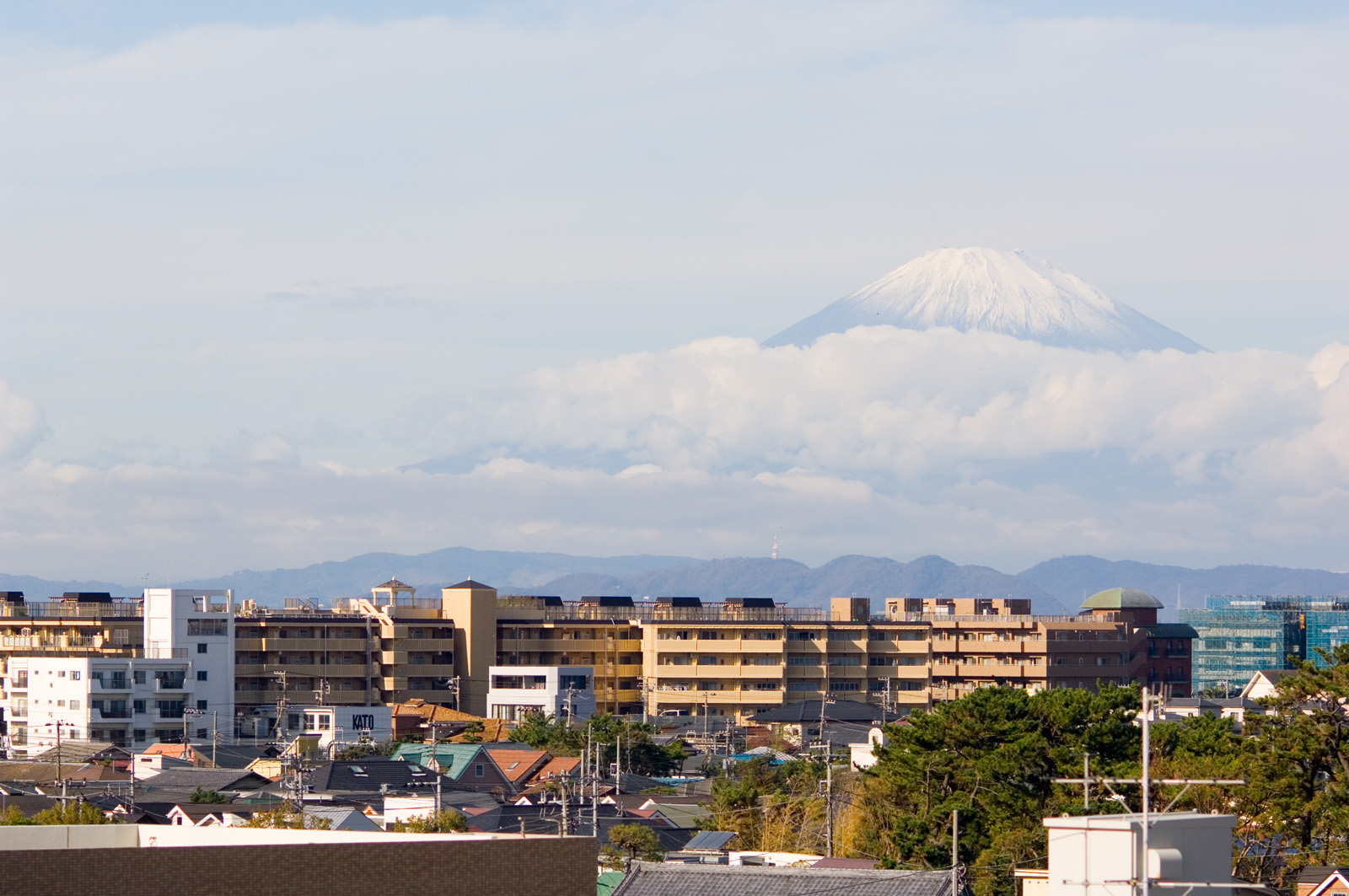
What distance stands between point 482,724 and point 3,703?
106ft

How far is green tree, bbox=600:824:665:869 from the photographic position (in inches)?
1981

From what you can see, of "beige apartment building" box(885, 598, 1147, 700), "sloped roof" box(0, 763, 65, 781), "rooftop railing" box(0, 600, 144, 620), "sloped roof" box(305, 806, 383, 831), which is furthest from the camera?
"beige apartment building" box(885, 598, 1147, 700)

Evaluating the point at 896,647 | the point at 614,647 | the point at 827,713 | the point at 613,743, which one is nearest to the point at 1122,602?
the point at 896,647

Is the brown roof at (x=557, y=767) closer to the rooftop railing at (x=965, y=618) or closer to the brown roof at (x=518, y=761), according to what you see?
the brown roof at (x=518, y=761)

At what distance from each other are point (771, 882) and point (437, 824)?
816 inches

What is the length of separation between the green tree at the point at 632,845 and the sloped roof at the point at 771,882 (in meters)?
16.0

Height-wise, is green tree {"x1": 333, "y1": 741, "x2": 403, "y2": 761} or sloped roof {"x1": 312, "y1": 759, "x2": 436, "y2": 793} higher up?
sloped roof {"x1": 312, "y1": 759, "x2": 436, "y2": 793}

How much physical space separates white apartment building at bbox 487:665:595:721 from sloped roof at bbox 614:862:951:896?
3485 inches

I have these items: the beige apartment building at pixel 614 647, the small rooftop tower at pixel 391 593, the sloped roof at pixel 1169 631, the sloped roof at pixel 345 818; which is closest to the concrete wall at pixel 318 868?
the sloped roof at pixel 345 818

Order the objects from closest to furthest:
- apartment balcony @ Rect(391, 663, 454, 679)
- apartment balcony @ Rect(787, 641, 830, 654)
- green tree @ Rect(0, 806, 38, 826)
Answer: green tree @ Rect(0, 806, 38, 826) < apartment balcony @ Rect(391, 663, 454, 679) < apartment balcony @ Rect(787, 641, 830, 654)

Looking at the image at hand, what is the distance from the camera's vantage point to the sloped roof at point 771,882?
32625 mm

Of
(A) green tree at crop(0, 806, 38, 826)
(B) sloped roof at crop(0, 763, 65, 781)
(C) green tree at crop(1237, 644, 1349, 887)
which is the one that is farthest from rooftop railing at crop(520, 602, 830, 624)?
(A) green tree at crop(0, 806, 38, 826)

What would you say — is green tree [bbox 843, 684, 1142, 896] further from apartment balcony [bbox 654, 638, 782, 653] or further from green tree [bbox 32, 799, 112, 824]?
apartment balcony [bbox 654, 638, 782, 653]

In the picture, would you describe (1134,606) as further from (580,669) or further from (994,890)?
(994,890)
